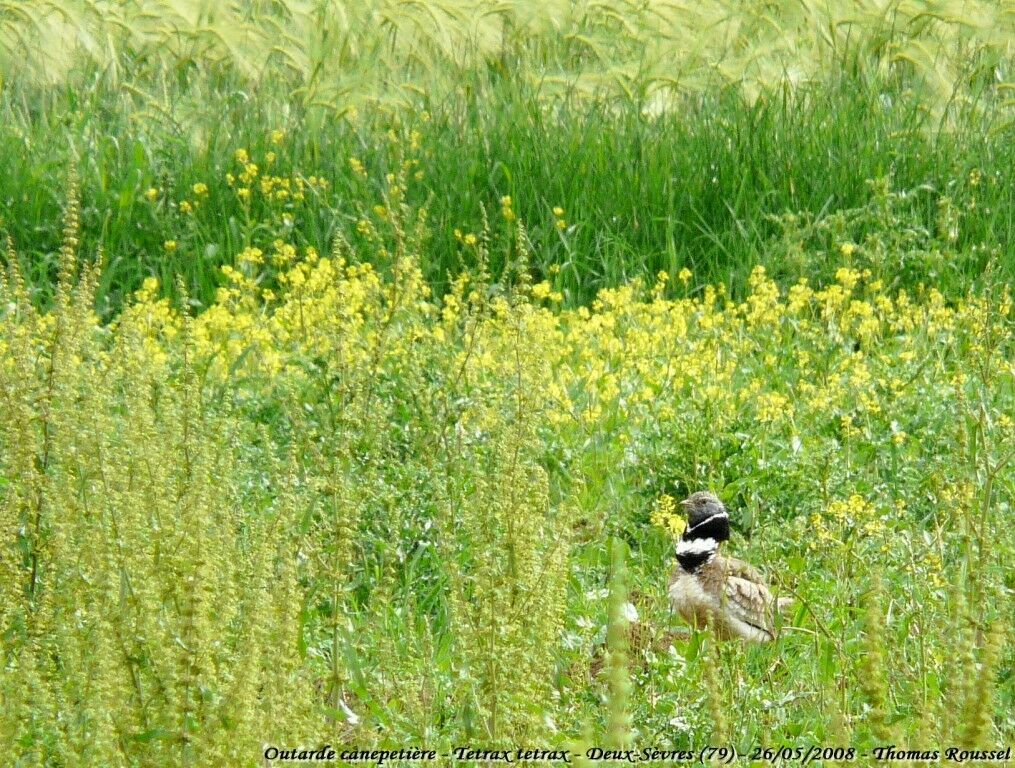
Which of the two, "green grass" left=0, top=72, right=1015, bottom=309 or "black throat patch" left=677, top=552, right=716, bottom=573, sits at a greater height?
"black throat patch" left=677, top=552, right=716, bottom=573

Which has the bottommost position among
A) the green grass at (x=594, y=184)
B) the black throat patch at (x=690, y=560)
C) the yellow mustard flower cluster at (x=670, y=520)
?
the green grass at (x=594, y=184)

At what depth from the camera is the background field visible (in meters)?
2.81

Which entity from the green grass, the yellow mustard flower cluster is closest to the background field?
the green grass

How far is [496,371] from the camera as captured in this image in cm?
509

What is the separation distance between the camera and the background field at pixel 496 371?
281 cm

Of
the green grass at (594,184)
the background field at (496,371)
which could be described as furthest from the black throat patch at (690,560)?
the green grass at (594,184)

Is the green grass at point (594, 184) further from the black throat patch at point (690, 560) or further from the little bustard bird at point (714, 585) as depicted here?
the black throat patch at point (690, 560)

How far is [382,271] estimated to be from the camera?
6172mm

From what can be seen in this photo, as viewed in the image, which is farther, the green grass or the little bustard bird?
the green grass

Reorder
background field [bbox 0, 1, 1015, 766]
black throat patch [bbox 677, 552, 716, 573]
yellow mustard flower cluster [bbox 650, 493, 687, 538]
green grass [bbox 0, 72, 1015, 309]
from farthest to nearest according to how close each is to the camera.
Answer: green grass [bbox 0, 72, 1015, 309], black throat patch [bbox 677, 552, 716, 573], yellow mustard flower cluster [bbox 650, 493, 687, 538], background field [bbox 0, 1, 1015, 766]

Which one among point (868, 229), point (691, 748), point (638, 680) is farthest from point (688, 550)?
point (868, 229)

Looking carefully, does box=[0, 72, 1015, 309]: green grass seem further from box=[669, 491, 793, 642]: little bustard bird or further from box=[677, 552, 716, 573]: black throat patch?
box=[677, 552, 716, 573]: black throat patch

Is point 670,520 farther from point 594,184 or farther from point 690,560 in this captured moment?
point 594,184

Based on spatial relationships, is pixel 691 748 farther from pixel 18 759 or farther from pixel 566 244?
pixel 566 244
